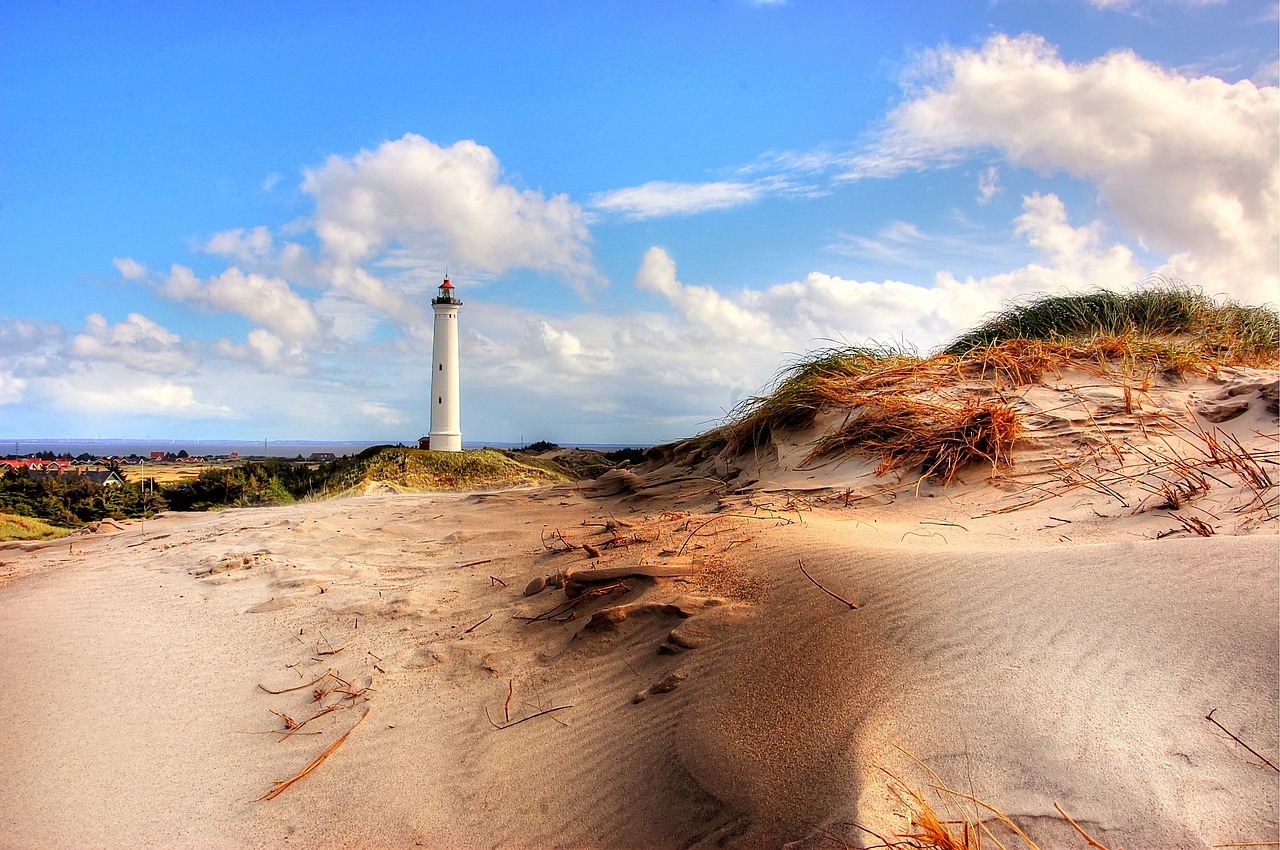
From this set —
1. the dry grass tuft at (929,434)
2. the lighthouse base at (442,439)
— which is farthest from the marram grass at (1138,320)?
the lighthouse base at (442,439)

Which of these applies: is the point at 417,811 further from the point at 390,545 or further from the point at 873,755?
the point at 390,545

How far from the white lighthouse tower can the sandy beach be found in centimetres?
2113

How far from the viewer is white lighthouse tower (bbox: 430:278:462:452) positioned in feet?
87.2

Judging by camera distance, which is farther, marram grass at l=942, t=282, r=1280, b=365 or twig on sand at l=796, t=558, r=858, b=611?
marram grass at l=942, t=282, r=1280, b=365

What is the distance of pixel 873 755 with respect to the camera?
244 centimetres

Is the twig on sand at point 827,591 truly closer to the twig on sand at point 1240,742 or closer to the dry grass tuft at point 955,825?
the dry grass tuft at point 955,825

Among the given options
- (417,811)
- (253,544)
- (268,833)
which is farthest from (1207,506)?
(253,544)

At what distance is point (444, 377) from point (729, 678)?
25148mm

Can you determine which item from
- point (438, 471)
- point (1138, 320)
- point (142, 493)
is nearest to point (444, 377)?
point (438, 471)

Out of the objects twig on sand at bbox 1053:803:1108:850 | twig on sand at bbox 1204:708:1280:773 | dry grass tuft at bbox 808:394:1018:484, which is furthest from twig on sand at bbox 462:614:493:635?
twig on sand at bbox 1204:708:1280:773

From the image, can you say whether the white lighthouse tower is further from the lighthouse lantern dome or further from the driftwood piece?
the driftwood piece

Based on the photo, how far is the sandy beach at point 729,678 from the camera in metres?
2.32

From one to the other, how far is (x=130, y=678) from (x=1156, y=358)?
9067 millimetres

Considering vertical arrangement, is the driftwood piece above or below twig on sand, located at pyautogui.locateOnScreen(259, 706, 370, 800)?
above
